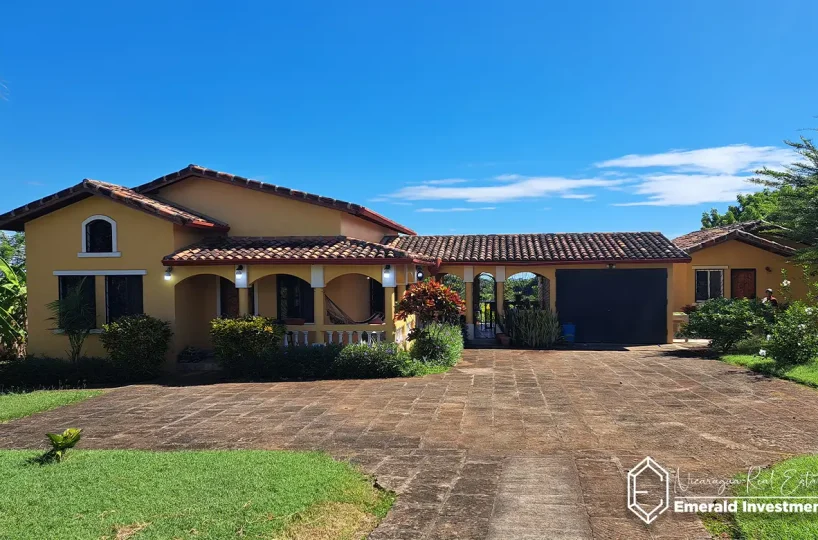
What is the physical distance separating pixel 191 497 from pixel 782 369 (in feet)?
39.9

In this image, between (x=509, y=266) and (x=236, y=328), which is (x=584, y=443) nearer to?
(x=236, y=328)

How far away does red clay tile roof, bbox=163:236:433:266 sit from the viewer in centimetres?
1312

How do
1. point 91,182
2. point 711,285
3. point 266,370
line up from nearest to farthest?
point 266,370 < point 91,182 < point 711,285

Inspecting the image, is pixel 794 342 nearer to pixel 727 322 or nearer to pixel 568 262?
pixel 727 322

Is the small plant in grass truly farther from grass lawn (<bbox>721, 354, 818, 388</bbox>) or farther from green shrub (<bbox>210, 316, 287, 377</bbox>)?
grass lawn (<bbox>721, 354, 818, 388</bbox>)

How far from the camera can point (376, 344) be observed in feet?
42.3

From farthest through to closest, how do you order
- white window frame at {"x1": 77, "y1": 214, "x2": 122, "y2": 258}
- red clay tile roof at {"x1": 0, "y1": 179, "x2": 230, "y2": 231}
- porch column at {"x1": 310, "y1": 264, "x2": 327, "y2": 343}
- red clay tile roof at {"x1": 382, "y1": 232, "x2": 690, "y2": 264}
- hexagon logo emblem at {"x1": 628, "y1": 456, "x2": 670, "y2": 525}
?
red clay tile roof at {"x1": 382, "y1": 232, "x2": 690, "y2": 264}
white window frame at {"x1": 77, "y1": 214, "x2": 122, "y2": 258}
porch column at {"x1": 310, "y1": 264, "x2": 327, "y2": 343}
red clay tile roof at {"x1": 0, "y1": 179, "x2": 230, "y2": 231}
hexagon logo emblem at {"x1": 628, "y1": 456, "x2": 670, "y2": 525}

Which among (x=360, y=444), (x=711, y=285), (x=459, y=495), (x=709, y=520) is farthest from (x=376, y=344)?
(x=711, y=285)

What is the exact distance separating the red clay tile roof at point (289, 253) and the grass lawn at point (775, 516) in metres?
8.75

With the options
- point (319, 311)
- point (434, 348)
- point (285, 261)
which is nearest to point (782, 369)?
point (434, 348)

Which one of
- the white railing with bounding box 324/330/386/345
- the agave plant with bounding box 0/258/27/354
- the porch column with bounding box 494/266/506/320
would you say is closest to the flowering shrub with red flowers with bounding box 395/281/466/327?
the white railing with bounding box 324/330/386/345

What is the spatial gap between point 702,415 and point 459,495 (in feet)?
16.6

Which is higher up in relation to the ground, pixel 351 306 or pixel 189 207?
pixel 189 207

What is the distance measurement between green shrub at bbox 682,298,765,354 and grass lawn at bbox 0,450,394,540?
13.2 m
